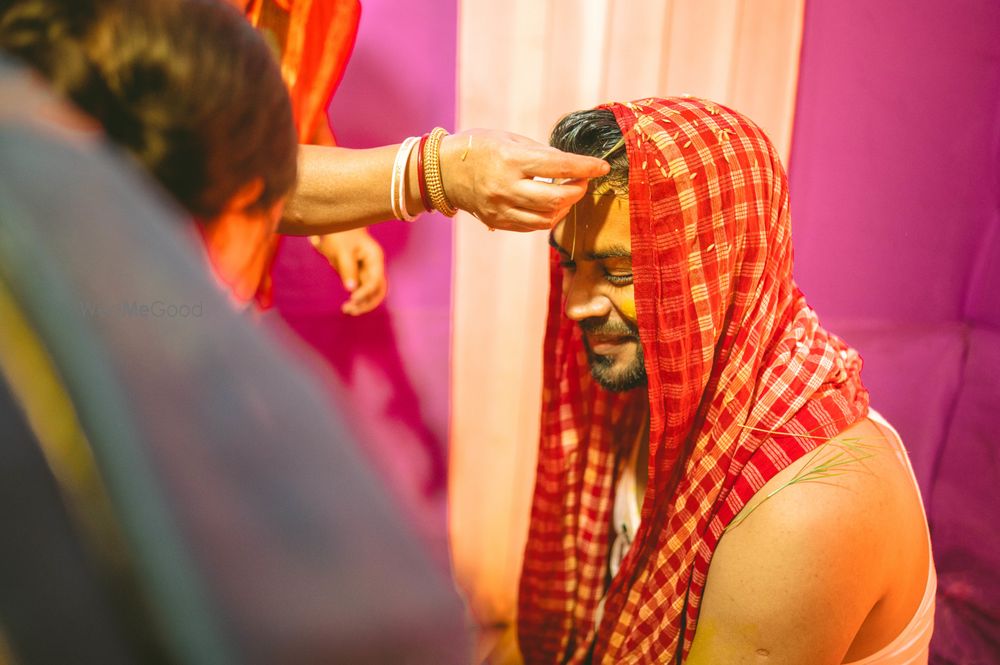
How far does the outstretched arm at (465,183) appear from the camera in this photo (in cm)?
91

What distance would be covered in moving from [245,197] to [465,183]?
1.90 feet

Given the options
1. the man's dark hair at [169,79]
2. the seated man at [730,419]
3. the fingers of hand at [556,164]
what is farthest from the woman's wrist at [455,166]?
the man's dark hair at [169,79]

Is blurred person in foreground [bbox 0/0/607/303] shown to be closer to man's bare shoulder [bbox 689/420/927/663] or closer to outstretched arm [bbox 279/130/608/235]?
outstretched arm [bbox 279/130/608/235]

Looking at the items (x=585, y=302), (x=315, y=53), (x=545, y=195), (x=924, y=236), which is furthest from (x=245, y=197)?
(x=924, y=236)

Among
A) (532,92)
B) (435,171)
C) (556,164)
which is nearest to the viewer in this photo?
(556,164)

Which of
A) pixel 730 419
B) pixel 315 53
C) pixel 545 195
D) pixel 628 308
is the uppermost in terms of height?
pixel 315 53

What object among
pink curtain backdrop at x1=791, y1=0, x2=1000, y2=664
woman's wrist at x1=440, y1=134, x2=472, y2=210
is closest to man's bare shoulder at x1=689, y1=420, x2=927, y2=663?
woman's wrist at x1=440, y1=134, x2=472, y2=210

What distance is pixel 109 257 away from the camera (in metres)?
0.27

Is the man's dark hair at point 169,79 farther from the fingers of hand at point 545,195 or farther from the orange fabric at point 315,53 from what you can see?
the orange fabric at point 315,53

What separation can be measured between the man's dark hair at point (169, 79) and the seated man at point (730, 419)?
2.15 feet

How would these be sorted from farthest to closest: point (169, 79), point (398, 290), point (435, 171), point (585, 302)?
point (398, 290) → point (585, 302) → point (435, 171) → point (169, 79)

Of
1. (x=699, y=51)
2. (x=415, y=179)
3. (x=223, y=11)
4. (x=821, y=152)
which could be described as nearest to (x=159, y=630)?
(x=223, y=11)

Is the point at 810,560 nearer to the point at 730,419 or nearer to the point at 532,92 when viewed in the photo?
the point at 730,419

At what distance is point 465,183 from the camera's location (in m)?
0.97
